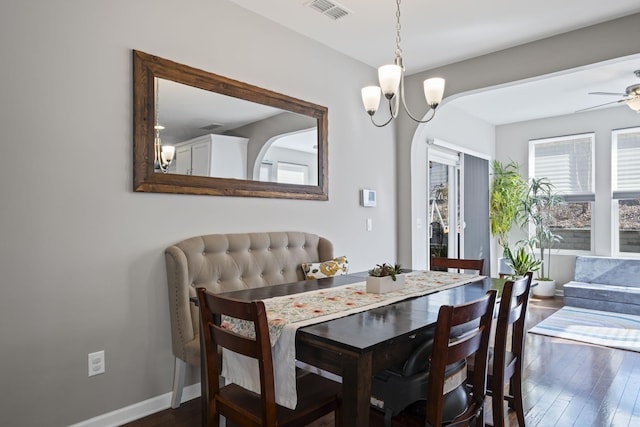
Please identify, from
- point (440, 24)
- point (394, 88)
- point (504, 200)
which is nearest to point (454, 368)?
point (394, 88)

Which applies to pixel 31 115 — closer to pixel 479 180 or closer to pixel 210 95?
pixel 210 95

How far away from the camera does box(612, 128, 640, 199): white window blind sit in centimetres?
561

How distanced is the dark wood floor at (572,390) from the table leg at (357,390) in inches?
37.6

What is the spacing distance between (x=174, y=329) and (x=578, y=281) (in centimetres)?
556

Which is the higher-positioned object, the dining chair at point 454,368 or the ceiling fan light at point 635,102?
the ceiling fan light at point 635,102

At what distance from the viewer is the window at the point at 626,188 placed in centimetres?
563

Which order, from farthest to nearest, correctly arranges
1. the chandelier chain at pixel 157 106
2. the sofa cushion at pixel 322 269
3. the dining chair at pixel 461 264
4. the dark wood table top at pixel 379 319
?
the sofa cushion at pixel 322 269 < the dining chair at pixel 461 264 < the chandelier chain at pixel 157 106 < the dark wood table top at pixel 379 319

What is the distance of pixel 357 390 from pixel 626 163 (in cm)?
622

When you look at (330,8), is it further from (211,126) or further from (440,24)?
(211,126)

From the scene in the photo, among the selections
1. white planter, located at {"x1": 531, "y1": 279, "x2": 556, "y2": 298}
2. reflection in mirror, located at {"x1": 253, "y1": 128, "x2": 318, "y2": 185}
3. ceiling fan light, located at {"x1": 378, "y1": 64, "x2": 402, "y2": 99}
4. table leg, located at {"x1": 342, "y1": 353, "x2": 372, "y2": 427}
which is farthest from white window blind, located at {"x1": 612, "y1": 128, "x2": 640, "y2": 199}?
table leg, located at {"x1": 342, "y1": 353, "x2": 372, "y2": 427}

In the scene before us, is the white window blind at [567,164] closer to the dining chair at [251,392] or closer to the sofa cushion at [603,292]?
the sofa cushion at [603,292]

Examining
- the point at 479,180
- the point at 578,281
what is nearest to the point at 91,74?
the point at 479,180

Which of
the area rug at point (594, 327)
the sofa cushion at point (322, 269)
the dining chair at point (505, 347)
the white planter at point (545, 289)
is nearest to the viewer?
the dining chair at point (505, 347)

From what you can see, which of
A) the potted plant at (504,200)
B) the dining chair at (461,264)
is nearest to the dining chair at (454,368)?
the dining chair at (461,264)
